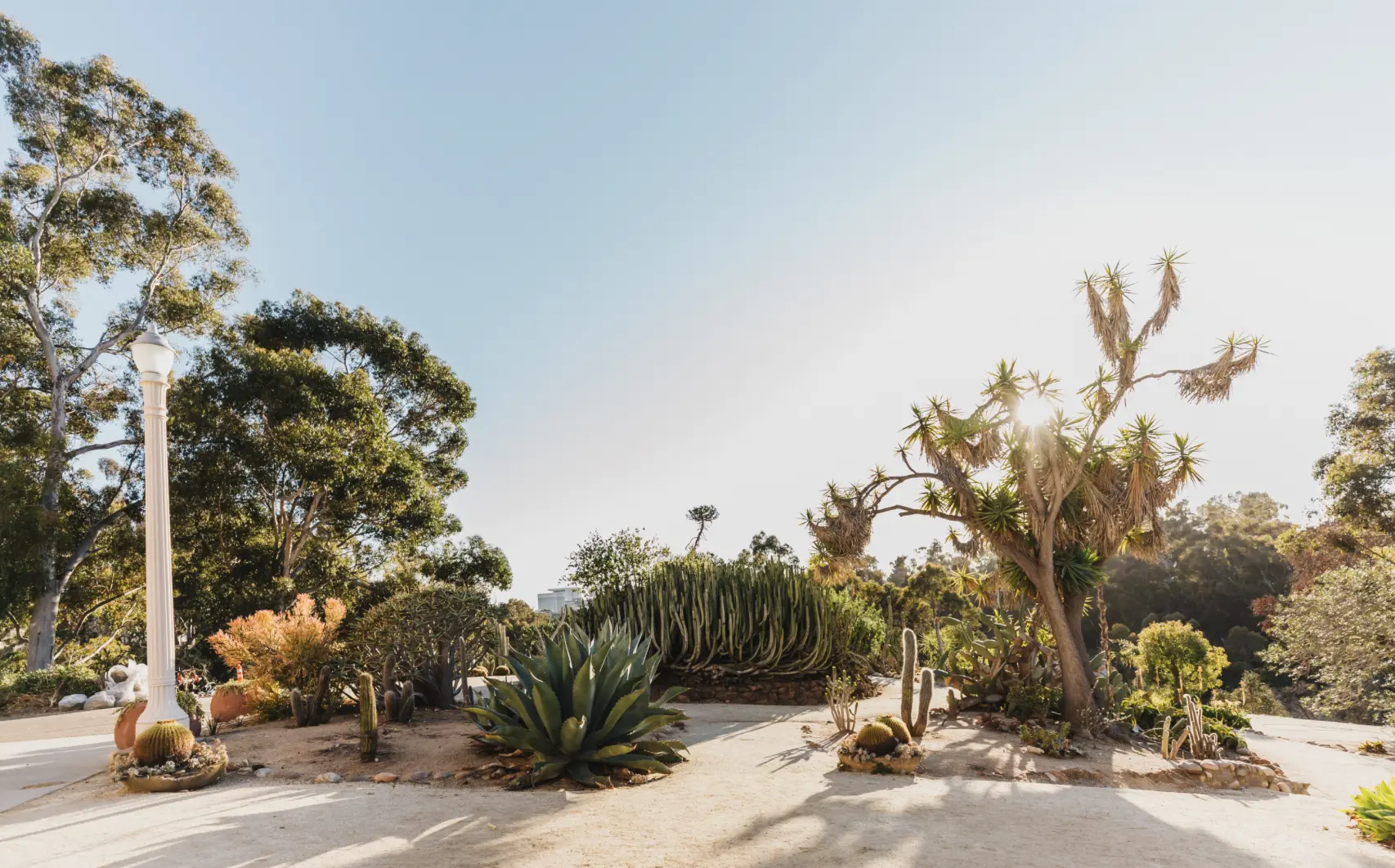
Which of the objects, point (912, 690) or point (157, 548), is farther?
point (912, 690)

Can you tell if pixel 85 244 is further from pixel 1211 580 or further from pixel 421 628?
pixel 1211 580

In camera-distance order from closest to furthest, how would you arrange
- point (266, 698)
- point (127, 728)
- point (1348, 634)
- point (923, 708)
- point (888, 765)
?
point (888, 765) < point (127, 728) < point (923, 708) < point (266, 698) < point (1348, 634)

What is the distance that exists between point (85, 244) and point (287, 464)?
8579mm

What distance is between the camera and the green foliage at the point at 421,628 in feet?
32.8

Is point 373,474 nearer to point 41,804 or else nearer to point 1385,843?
point 41,804

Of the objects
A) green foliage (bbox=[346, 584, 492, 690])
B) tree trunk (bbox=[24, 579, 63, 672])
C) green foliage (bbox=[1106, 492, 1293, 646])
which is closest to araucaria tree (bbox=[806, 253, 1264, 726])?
green foliage (bbox=[346, 584, 492, 690])

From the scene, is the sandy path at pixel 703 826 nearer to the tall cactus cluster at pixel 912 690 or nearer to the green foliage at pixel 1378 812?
the green foliage at pixel 1378 812

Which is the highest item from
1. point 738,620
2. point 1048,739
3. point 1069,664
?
point 738,620

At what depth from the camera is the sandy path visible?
414 cm

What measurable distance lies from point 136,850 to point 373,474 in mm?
16027

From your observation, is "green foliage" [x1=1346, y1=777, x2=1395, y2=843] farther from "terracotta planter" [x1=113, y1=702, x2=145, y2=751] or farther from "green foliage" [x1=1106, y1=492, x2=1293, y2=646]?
"green foliage" [x1=1106, y1=492, x2=1293, y2=646]

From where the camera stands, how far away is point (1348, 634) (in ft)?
48.5

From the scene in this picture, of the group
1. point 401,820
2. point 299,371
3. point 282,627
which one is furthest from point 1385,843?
point 299,371

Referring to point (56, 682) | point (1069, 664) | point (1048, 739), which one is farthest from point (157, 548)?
point (56, 682)
